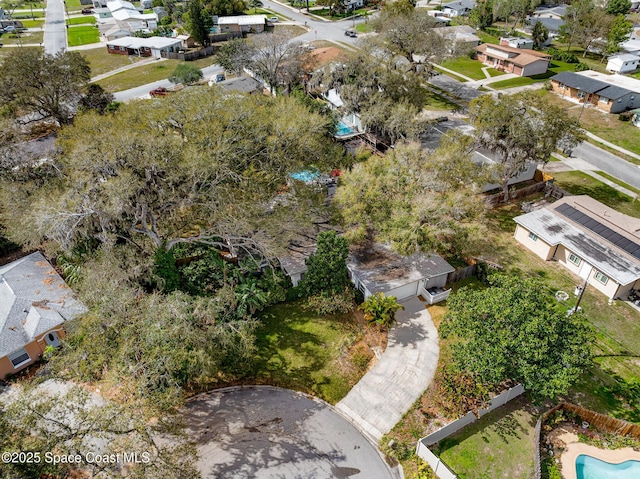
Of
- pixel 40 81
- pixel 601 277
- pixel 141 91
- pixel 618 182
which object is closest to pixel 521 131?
pixel 601 277

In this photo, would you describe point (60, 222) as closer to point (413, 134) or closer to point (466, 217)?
point (466, 217)

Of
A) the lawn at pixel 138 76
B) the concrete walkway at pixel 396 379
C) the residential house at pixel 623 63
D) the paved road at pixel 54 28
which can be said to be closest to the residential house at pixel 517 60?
the residential house at pixel 623 63

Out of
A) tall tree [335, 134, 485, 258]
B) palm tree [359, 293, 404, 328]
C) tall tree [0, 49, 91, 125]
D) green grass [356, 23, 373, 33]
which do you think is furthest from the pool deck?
green grass [356, 23, 373, 33]

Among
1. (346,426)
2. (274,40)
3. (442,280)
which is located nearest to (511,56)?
(274,40)

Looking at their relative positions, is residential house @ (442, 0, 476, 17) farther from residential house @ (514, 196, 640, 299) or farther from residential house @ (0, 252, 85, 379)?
residential house @ (0, 252, 85, 379)

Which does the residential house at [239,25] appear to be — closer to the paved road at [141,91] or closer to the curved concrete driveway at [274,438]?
the paved road at [141,91]
